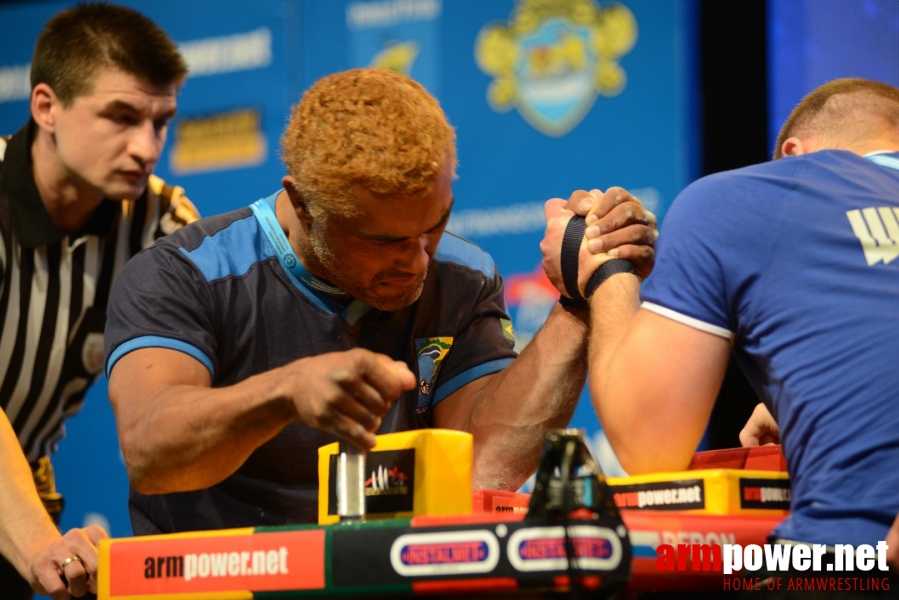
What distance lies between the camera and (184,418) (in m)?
1.40

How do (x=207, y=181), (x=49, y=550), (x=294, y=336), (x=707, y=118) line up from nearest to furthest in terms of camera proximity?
(x=49, y=550), (x=294, y=336), (x=707, y=118), (x=207, y=181)

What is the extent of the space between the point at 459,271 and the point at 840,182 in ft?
2.56

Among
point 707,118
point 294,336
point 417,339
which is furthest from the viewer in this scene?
point 707,118

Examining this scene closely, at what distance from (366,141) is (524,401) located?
0.55 meters

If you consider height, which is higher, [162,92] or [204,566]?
[162,92]

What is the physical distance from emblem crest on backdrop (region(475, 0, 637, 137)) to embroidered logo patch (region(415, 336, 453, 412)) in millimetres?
1460

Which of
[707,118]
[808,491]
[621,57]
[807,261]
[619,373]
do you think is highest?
[621,57]

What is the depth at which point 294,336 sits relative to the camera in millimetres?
1771

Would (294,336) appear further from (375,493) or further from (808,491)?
(808,491)

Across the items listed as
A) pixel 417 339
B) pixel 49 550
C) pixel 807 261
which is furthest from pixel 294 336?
pixel 807 261

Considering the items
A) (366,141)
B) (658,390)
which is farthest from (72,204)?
(658,390)

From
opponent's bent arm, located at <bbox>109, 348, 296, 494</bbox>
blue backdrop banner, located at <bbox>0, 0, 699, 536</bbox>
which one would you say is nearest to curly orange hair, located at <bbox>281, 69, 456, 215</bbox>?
opponent's bent arm, located at <bbox>109, 348, 296, 494</bbox>

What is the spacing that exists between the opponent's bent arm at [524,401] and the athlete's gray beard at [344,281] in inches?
9.6

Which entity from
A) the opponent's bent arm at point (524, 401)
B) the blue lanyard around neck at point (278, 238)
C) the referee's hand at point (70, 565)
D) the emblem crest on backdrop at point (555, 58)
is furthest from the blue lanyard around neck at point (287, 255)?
the emblem crest on backdrop at point (555, 58)
